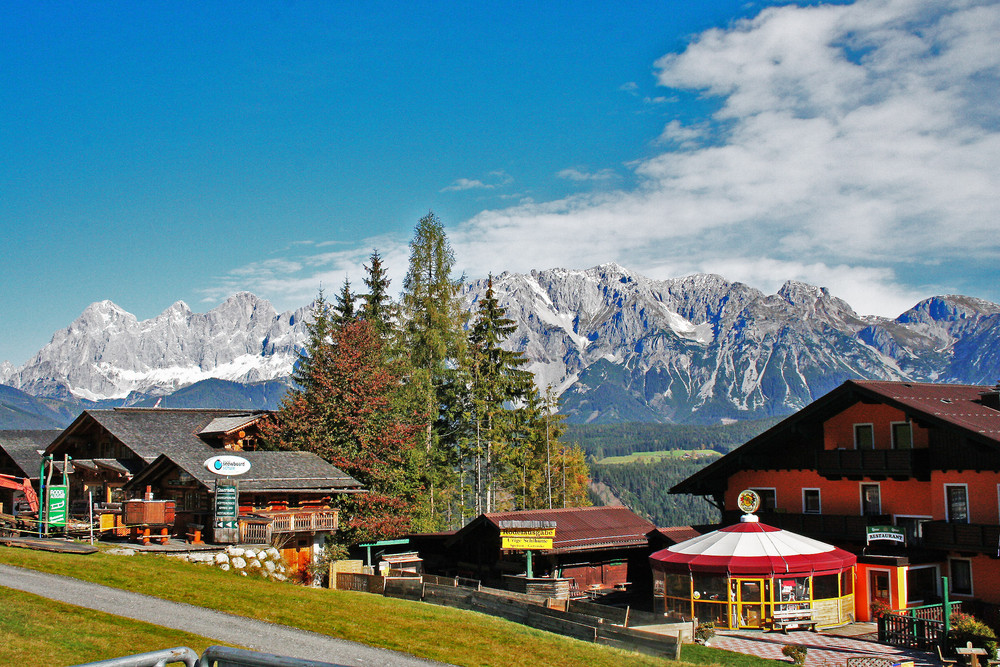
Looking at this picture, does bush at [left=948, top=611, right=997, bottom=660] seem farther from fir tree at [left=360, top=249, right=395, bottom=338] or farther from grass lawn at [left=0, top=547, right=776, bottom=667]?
fir tree at [left=360, top=249, right=395, bottom=338]

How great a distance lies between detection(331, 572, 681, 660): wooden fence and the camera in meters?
24.5

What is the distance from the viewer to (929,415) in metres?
34.5

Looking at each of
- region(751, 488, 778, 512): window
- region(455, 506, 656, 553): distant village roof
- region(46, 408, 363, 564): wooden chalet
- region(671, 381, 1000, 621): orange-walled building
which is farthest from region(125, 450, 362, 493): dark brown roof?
region(751, 488, 778, 512): window

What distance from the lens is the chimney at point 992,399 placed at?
39.2 m

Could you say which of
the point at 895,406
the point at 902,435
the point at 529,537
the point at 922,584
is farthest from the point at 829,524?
the point at 529,537

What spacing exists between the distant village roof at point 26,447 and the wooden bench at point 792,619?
Result: 156ft

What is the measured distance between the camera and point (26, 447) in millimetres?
59125

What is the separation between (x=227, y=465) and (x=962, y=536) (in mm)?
34338

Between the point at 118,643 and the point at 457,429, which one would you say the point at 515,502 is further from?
the point at 118,643

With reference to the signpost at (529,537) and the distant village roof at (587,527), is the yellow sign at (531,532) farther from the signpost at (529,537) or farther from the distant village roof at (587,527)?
the distant village roof at (587,527)

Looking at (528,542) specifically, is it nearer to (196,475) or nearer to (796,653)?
(796,653)

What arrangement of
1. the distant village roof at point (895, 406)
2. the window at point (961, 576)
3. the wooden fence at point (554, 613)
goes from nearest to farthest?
the wooden fence at point (554, 613)
the window at point (961, 576)
the distant village roof at point (895, 406)

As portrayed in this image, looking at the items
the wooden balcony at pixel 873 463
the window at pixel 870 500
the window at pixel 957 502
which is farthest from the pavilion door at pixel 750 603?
the window at pixel 957 502

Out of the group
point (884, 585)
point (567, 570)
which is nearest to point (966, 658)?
point (884, 585)
